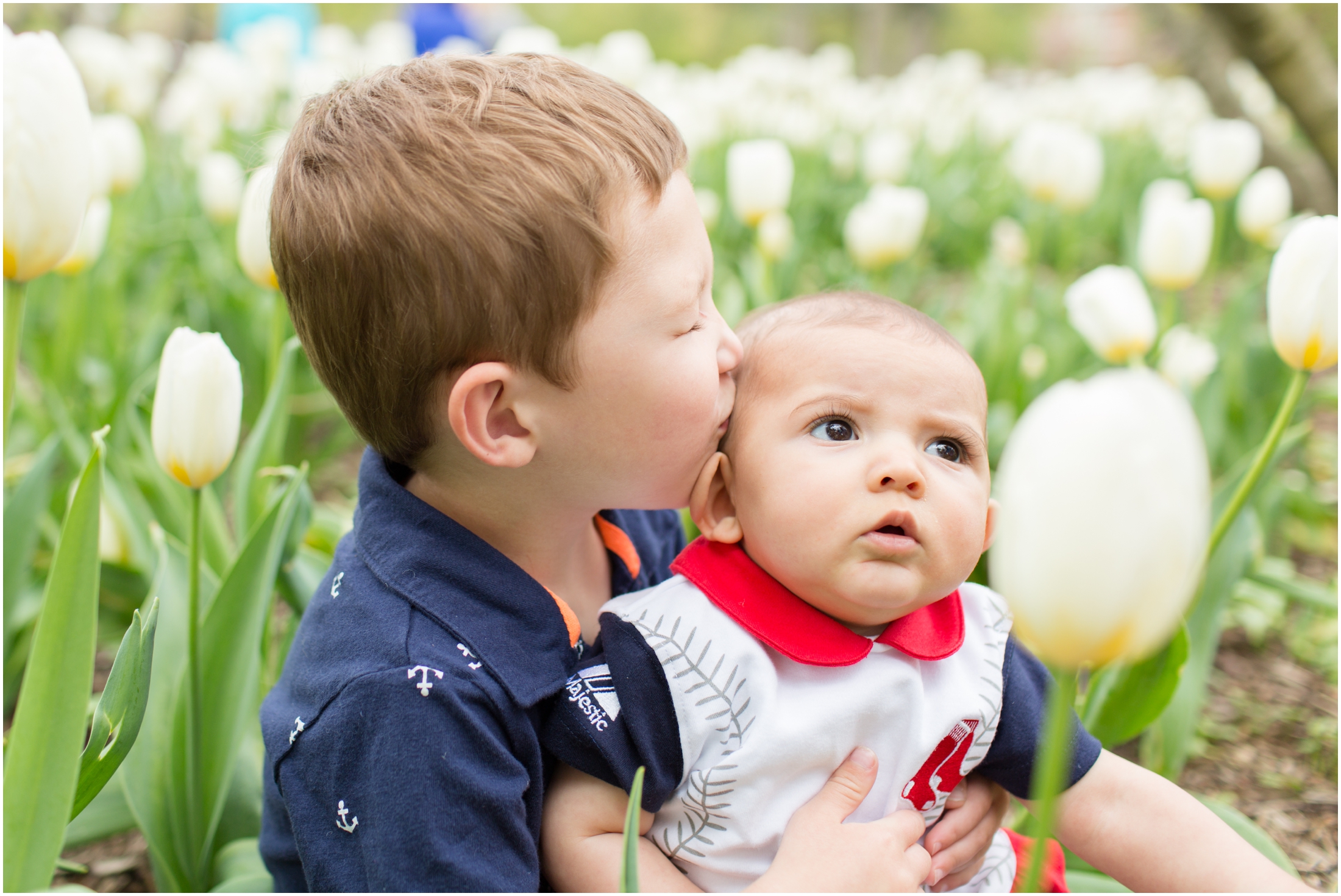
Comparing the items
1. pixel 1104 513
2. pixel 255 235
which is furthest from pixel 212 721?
pixel 1104 513

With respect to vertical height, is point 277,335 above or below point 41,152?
below

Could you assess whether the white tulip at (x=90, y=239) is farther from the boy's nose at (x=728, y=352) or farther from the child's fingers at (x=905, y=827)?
the child's fingers at (x=905, y=827)

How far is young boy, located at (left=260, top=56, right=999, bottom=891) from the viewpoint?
3.57ft

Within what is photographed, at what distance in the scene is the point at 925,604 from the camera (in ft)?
3.89

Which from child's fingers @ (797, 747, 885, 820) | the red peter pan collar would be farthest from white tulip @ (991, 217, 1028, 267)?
child's fingers @ (797, 747, 885, 820)

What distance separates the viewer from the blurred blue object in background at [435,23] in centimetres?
763

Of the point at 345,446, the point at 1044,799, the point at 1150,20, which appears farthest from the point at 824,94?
the point at 1044,799

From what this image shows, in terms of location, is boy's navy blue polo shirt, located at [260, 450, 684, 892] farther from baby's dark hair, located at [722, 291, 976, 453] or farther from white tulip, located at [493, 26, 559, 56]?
white tulip, located at [493, 26, 559, 56]

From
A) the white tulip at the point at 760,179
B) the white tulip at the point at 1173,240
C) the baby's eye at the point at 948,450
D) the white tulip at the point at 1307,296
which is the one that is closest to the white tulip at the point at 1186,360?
the white tulip at the point at 1173,240

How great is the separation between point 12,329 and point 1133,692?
1.47 m

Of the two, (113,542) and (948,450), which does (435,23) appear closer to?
(113,542)

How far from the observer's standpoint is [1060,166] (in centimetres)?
320

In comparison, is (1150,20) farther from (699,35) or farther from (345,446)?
(699,35)

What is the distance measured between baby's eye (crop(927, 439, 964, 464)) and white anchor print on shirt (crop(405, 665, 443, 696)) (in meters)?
0.58
